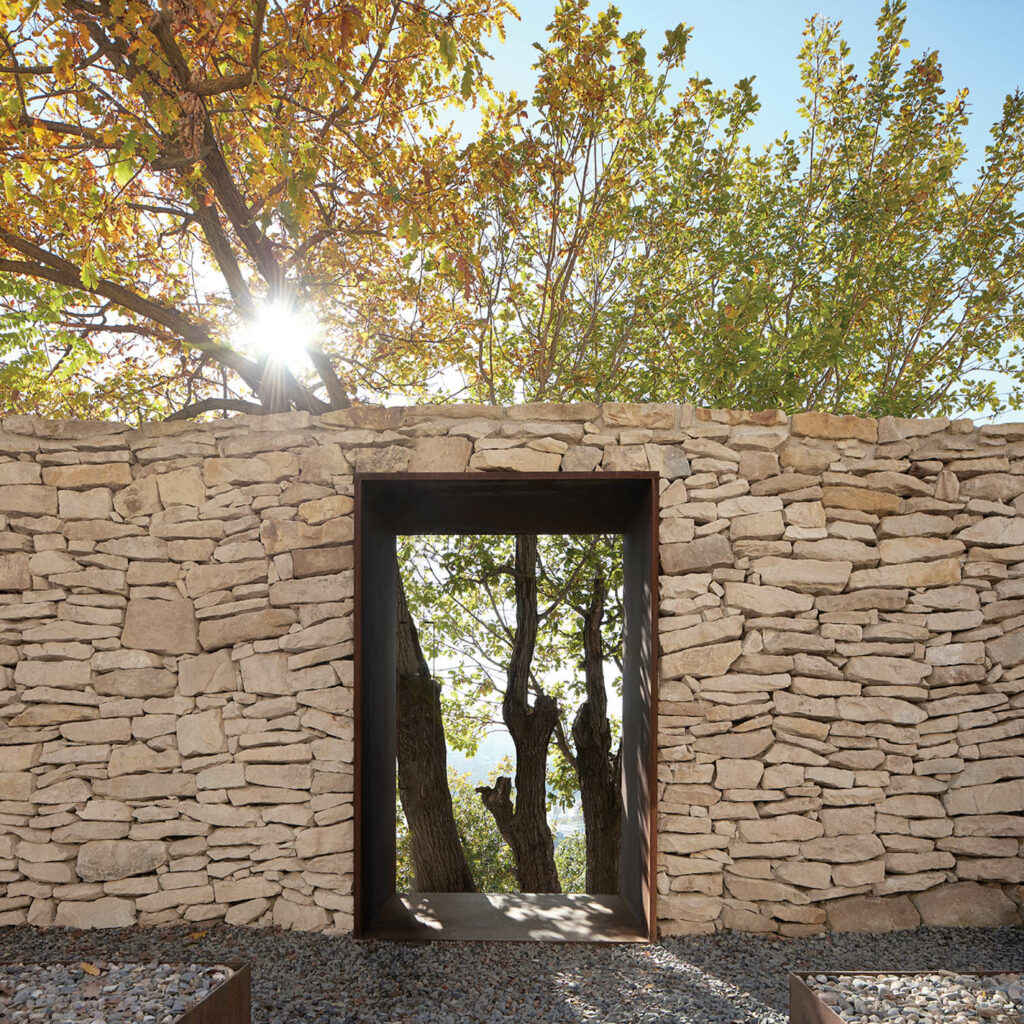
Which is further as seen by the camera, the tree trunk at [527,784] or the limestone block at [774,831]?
the tree trunk at [527,784]

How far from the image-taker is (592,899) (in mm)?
4219

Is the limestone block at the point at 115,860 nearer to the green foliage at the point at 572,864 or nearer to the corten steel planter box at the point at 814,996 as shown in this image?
the corten steel planter box at the point at 814,996

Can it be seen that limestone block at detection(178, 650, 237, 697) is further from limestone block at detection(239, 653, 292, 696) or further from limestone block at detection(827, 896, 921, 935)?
limestone block at detection(827, 896, 921, 935)

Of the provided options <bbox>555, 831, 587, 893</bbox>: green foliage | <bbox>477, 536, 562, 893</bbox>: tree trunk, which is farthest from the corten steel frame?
<bbox>555, 831, 587, 893</bbox>: green foliage

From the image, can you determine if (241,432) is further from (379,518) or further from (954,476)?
(954,476)

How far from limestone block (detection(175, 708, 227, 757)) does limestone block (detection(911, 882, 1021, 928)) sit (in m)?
3.23

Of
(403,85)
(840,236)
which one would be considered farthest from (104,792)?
(840,236)

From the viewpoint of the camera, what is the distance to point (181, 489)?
3707 millimetres

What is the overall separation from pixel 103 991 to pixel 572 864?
9484 millimetres

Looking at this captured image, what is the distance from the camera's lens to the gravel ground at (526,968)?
2.89m

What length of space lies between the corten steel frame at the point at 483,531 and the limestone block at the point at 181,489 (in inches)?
30.3

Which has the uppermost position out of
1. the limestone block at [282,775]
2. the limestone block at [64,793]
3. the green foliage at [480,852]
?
the limestone block at [282,775]

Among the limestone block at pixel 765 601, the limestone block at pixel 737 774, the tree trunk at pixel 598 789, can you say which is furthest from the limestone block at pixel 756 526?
the tree trunk at pixel 598 789

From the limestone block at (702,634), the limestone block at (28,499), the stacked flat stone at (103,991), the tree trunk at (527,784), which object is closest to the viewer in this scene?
the stacked flat stone at (103,991)
